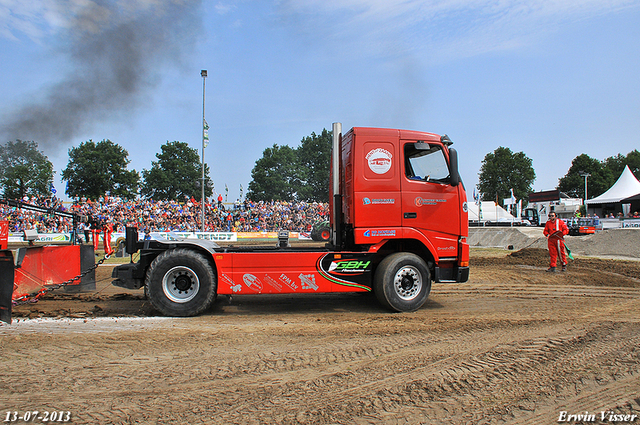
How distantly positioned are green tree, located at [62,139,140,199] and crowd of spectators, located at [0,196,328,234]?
52.7 ft

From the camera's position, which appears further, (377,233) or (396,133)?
(396,133)

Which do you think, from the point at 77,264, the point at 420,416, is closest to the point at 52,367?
the point at 420,416

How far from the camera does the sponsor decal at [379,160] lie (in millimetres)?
6379

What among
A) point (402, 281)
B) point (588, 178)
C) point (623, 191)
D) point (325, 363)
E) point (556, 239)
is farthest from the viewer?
point (588, 178)

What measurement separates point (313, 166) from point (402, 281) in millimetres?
52653

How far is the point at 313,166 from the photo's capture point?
192ft

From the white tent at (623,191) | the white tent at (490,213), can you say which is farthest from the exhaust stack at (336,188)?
the white tent at (623,191)

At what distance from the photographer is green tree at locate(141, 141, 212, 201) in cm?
5322

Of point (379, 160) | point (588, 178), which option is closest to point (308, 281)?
point (379, 160)

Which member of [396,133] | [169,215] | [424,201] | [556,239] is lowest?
[556,239]

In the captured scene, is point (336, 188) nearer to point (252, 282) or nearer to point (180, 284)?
point (252, 282)

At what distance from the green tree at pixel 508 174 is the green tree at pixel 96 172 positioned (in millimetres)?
56626

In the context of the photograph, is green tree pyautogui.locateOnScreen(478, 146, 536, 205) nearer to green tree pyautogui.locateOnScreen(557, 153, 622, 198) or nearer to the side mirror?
green tree pyautogui.locateOnScreen(557, 153, 622, 198)

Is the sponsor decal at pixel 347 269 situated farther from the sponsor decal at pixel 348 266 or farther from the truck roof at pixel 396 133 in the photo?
the truck roof at pixel 396 133
